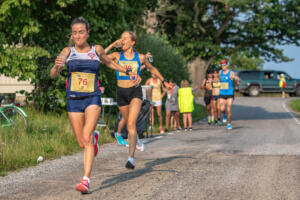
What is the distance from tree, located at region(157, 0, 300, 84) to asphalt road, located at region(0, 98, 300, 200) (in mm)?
26520

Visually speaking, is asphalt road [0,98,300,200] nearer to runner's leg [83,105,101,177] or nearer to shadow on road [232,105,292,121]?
runner's leg [83,105,101,177]

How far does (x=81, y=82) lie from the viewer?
6090 millimetres

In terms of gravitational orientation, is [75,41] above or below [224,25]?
below

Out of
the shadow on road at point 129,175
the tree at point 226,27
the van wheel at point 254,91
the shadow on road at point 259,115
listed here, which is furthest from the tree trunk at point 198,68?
the shadow on road at point 129,175

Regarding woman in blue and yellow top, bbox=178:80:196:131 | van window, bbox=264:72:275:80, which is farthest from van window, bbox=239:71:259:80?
woman in blue and yellow top, bbox=178:80:196:131

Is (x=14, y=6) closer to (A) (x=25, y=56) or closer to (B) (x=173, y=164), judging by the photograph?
(A) (x=25, y=56)

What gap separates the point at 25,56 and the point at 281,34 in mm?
29099

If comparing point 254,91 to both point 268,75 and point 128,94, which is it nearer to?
point 268,75

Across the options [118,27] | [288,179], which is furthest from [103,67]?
[288,179]

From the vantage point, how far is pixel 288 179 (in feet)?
22.5

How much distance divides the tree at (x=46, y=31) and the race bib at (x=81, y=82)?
20.6 ft

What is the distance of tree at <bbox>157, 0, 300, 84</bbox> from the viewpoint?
3669 centimetres

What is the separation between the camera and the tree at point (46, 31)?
42.0 feet

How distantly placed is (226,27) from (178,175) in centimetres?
3203
